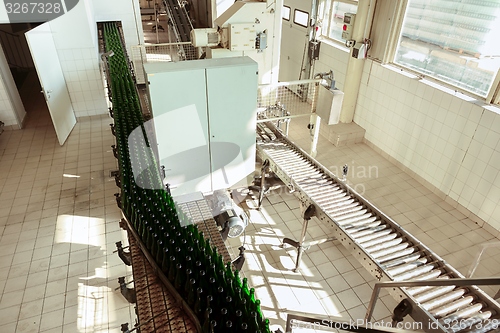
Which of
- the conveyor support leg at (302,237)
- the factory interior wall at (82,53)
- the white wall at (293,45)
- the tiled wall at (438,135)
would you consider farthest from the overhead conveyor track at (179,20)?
the conveyor support leg at (302,237)

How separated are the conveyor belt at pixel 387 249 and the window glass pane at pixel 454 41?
2629 millimetres

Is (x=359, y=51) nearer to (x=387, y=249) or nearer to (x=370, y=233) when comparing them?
(x=370, y=233)

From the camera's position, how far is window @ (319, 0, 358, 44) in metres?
6.84

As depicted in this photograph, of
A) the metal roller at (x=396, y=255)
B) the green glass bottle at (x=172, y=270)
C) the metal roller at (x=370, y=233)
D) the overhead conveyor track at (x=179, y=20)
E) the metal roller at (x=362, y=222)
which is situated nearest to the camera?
the green glass bottle at (x=172, y=270)

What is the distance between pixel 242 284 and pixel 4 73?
7.40 metres

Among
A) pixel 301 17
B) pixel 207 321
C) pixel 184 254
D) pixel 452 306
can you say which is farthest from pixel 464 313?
pixel 301 17

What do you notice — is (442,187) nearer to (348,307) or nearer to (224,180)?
(348,307)

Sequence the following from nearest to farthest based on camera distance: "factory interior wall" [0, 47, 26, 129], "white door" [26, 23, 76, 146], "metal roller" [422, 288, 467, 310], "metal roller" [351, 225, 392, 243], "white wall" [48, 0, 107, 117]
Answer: "metal roller" [422, 288, 467, 310] < "metal roller" [351, 225, 392, 243] < "white door" [26, 23, 76, 146] < "white wall" [48, 0, 107, 117] < "factory interior wall" [0, 47, 26, 129]

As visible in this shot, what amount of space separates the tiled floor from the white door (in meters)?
0.59

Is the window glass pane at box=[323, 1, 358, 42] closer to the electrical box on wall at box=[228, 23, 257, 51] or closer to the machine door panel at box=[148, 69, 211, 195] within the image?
the electrical box on wall at box=[228, 23, 257, 51]

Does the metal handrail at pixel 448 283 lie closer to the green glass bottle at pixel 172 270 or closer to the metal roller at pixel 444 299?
the metal roller at pixel 444 299

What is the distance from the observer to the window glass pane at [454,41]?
14.2 ft

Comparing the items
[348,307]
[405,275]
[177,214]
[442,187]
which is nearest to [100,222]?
[177,214]

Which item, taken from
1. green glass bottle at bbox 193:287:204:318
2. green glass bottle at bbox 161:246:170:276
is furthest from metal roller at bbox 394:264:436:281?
green glass bottle at bbox 161:246:170:276
